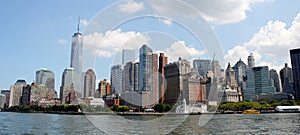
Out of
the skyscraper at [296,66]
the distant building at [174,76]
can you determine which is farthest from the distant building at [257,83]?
the distant building at [174,76]

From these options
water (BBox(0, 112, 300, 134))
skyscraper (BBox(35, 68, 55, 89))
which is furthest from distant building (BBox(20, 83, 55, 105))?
water (BBox(0, 112, 300, 134))

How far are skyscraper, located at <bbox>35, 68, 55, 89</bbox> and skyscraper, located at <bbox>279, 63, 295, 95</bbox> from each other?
112281mm

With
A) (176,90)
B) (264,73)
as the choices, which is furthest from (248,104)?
(264,73)

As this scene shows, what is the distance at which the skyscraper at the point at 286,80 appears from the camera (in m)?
112

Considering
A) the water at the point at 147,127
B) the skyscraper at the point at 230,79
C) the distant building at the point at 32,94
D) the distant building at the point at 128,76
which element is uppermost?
the skyscraper at the point at 230,79

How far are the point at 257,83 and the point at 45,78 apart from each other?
109515mm

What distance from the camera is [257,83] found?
11769 cm

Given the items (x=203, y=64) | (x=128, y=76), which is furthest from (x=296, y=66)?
(x=128, y=76)

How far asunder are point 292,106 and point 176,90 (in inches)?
1047

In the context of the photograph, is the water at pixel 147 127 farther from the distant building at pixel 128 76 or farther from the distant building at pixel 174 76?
the distant building at pixel 174 76

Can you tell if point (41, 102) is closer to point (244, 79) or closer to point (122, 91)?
point (244, 79)

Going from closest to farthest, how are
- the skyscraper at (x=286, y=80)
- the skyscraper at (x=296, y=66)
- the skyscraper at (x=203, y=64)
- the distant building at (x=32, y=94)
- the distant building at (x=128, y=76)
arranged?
the skyscraper at (x=203, y=64) < the distant building at (x=128, y=76) < the skyscraper at (x=296, y=66) < the skyscraper at (x=286, y=80) < the distant building at (x=32, y=94)

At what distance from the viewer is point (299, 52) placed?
97.9 m

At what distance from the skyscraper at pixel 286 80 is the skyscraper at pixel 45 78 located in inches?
4421
